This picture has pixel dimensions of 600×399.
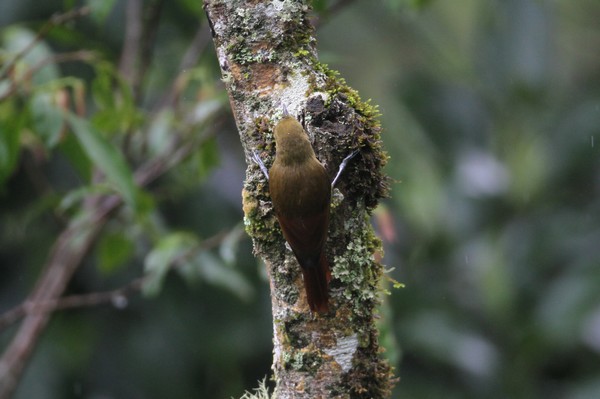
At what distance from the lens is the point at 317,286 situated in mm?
1881

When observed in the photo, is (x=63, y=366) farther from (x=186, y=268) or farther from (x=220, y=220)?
(x=186, y=268)

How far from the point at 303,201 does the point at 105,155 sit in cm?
115

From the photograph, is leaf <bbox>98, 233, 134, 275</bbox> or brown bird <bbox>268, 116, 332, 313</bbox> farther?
leaf <bbox>98, 233, 134, 275</bbox>

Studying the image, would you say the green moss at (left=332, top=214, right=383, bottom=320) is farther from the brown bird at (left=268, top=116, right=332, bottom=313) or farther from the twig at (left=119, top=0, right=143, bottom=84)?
the twig at (left=119, top=0, right=143, bottom=84)

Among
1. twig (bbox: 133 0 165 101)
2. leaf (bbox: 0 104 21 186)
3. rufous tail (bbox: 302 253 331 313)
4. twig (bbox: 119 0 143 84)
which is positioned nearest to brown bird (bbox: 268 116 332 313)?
rufous tail (bbox: 302 253 331 313)

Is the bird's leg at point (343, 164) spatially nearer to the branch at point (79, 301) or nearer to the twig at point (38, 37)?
the twig at point (38, 37)

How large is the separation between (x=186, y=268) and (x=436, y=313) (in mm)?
1827

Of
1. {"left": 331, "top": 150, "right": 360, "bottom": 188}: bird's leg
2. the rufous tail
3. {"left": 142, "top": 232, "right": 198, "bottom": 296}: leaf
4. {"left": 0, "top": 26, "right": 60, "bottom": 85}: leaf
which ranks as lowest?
the rufous tail

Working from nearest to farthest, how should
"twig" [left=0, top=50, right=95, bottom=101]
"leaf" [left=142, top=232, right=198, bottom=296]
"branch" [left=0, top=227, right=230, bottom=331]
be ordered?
1. "twig" [left=0, top=50, right=95, bottom=101]
2. "leaf" [left=142, top=232, right=198, bottom=296]
3. "branch" [left=0, top=227, right=230, bottom=331]

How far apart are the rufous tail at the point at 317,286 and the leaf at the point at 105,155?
1208 millimetres

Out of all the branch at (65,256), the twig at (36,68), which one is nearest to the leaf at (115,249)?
the branch at (65,256)

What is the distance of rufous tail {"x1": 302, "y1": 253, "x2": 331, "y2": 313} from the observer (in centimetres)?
188

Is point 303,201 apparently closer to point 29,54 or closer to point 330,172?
point 330,172

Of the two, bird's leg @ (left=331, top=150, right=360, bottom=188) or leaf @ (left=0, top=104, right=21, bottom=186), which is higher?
leaf @ (left=0, top=104, right=21, bottom=186)
